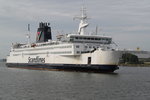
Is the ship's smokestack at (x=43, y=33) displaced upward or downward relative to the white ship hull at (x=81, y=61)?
upward

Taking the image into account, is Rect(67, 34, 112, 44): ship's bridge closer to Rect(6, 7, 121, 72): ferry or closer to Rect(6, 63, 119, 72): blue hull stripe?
Rect(6, 7, 121, 72): ferry

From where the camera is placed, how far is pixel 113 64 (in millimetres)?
46125

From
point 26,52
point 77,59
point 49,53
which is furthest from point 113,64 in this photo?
point 26,52

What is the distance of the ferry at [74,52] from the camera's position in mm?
46531

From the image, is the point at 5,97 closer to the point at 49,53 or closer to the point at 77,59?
the point at 77,59

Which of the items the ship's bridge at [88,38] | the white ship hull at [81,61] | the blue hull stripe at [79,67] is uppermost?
the ship's bridge at [88,38]

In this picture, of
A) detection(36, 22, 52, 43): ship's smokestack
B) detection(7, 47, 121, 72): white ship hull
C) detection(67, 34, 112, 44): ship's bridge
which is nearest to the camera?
detection(7, 47, 121, 72): white ship hull

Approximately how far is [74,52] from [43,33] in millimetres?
17274

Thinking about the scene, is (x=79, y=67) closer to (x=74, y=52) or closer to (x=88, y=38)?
(x=74, y=52)

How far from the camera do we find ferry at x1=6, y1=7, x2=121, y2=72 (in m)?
46.5

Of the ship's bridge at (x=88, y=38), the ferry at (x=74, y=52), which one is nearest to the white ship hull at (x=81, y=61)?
the ferry at (x=74, y=52)

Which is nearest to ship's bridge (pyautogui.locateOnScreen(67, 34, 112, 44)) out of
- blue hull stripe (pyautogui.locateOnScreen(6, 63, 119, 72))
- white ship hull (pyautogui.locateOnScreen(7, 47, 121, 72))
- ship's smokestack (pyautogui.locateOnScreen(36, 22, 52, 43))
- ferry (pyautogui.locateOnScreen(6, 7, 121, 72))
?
ferry (pyautogui.locateOnScreen(6, 7, 121, 72))

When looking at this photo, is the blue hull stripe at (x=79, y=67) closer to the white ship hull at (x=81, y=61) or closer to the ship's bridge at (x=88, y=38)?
the white ship hull at (x=81, y=61)

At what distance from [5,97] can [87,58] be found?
962 inches
